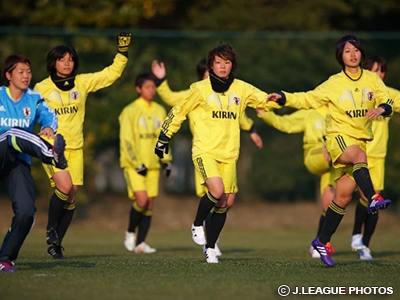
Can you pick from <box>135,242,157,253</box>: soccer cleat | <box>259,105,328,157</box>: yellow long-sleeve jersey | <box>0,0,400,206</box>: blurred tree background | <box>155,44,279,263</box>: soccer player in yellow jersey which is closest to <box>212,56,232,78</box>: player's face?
<box>155,44,279,263</box>: soccer player in yellow jersey

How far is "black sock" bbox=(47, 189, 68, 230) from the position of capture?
1066 centimetres

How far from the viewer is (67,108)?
10.8 m

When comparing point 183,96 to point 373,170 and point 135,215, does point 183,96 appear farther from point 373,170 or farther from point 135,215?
point 373,170

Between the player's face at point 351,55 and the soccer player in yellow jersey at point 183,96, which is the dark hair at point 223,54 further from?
the soccer player in yellow jersey at point 183,96

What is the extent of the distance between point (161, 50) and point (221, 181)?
897cm

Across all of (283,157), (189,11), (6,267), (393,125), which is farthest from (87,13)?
(6,267)

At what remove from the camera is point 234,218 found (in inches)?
717

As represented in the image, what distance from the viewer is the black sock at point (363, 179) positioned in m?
9.01

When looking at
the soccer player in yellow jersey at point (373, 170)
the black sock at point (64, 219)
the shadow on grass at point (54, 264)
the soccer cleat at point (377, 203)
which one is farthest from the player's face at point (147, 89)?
the soccer cleat at point (377, 203)

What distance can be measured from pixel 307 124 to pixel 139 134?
242 centimetres

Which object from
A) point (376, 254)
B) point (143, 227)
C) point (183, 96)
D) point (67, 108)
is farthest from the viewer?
point (143, 227)

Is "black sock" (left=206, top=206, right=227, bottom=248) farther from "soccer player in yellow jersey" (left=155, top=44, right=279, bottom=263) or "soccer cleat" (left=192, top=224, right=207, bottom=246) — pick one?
"soccer cleat" (left=192, top=224, right=207, bottom=246)

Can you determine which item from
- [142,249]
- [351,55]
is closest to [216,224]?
[351,55]

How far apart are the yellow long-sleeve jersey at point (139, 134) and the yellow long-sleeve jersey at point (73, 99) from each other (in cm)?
232
